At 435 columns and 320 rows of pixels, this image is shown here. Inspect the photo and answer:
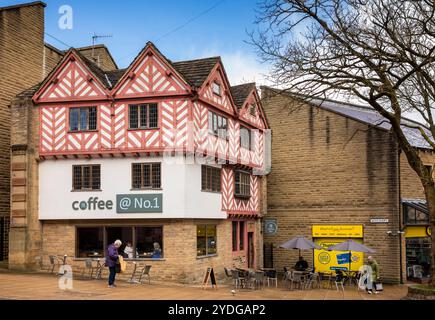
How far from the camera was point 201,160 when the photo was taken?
2541cm

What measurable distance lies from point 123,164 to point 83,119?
276 centimetres

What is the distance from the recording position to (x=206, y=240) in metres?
26.2

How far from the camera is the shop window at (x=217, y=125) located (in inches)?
1039

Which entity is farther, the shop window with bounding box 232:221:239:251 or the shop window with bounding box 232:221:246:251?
the shop window with bounding box 232:221:246:251

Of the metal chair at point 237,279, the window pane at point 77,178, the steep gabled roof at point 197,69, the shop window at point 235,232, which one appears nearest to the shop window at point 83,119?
the window pane at point 77,178

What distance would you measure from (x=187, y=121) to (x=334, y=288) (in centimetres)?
1028

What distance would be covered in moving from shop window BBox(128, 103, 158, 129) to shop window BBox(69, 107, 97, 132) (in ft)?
5.73

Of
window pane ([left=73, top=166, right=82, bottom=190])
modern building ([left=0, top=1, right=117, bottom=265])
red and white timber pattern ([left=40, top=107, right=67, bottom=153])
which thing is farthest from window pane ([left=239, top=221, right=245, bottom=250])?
modern building ([left=0, top=1, right=117, bottom=265])

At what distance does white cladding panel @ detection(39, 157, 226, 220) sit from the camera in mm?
24234

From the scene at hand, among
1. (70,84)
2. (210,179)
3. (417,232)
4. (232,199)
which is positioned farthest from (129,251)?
(417,232)

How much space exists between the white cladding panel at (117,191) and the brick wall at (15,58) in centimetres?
423

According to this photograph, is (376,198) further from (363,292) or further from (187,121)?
(187,121)

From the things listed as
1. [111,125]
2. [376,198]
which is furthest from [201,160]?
[376,198]

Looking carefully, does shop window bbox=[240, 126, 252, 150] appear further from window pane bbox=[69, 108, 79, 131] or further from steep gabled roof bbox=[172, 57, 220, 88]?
window pane bbox=[69, 108, 79, 131]
